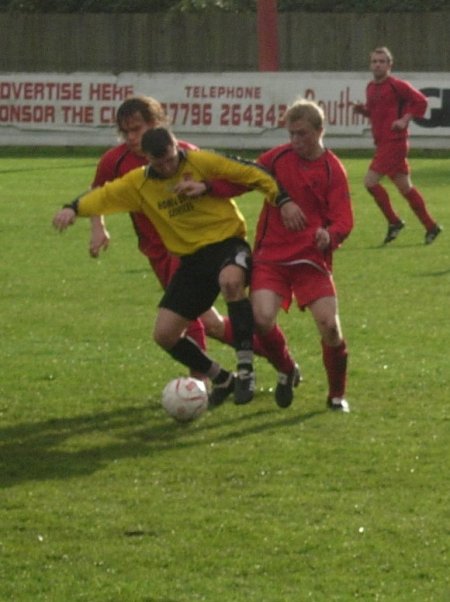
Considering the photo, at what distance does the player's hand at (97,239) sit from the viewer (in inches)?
357

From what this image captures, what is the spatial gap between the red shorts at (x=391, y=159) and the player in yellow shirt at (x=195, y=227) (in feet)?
28.4

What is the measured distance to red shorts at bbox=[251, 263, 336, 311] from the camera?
28.4 ft

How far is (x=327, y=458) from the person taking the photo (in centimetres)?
772

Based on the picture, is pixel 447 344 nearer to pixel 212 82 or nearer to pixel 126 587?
pixel 126 587

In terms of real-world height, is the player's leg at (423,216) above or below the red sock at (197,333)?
below

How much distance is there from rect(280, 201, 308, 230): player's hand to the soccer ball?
0.89 m

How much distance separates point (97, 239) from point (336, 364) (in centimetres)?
142

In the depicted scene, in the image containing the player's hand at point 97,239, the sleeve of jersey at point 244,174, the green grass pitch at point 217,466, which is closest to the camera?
the green grass pitch at point 217,466

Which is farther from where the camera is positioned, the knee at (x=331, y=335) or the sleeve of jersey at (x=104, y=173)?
the sleeve of jersey at (x=104, y=173)

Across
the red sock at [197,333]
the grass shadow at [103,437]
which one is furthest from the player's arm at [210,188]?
Result: the grass shadow at [103,437]

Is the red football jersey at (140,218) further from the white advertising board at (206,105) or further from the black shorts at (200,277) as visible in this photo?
the white advertising board at (206,105)

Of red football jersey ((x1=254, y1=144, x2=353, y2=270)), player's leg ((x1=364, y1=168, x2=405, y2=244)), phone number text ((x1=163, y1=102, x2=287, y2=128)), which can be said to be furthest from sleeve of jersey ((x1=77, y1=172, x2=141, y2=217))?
phone number text ((x1=163, y1=102, x2=287, y2=128))

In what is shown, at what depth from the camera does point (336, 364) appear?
876 centimetres

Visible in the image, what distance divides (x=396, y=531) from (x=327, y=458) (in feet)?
4.11
